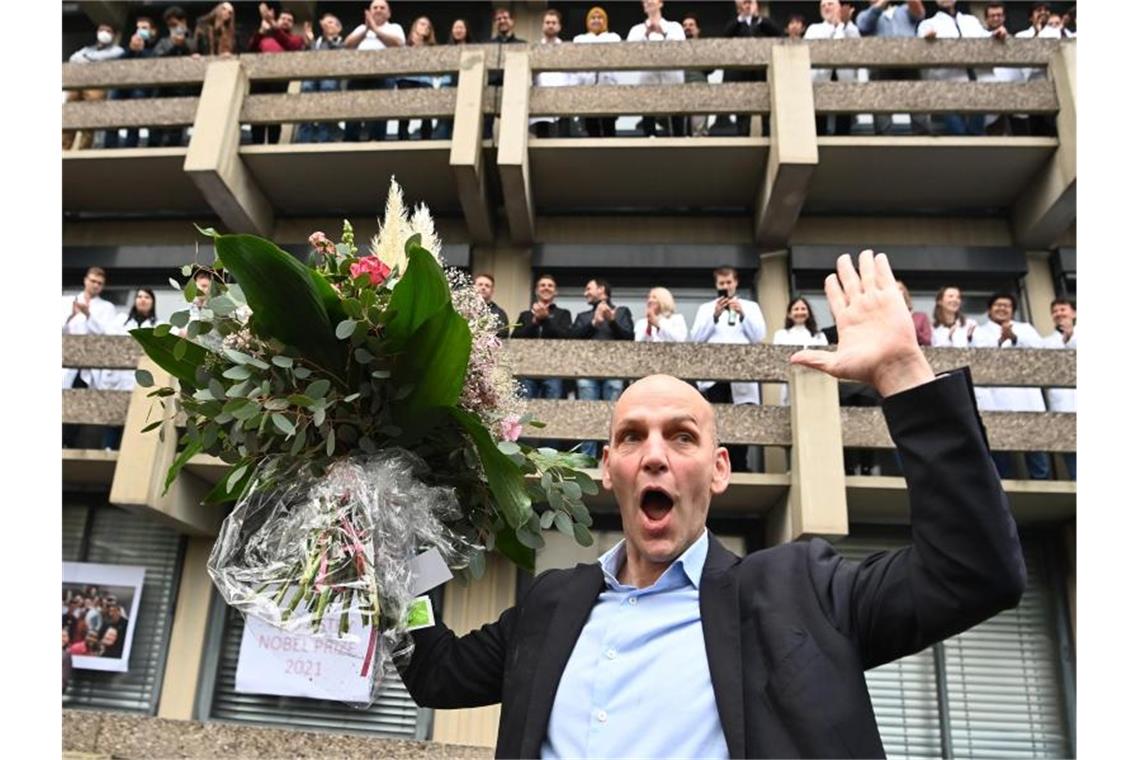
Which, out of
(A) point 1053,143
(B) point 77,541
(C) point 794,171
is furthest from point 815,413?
(B) point 77,541

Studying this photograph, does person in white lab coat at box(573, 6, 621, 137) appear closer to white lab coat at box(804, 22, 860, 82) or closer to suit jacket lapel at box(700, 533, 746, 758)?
white lab coat at box(804, 22, 860, 82)

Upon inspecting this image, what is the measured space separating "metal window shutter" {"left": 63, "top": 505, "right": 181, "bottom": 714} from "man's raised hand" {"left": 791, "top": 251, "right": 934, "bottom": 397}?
9075 millimetres

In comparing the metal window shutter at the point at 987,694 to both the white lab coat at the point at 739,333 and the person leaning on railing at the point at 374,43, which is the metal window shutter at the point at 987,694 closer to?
the white lab coat at the point at 739,333

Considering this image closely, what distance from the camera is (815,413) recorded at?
791 cm

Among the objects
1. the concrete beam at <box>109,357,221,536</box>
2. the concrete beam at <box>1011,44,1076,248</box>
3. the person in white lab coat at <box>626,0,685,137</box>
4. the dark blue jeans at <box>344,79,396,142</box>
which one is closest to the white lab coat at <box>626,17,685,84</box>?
the person in white lab coat at <box>626,0,685,137</box>

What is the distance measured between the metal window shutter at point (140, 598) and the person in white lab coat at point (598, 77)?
22.9 feet

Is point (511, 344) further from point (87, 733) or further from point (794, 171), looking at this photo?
point (87, 733)

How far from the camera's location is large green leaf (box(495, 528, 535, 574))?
2602 mm

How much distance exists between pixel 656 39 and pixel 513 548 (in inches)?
367

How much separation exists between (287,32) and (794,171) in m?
7.26

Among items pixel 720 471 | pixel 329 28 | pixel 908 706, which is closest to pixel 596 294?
pixel 908 706

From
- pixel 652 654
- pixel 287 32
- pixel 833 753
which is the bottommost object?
pixel 833 753

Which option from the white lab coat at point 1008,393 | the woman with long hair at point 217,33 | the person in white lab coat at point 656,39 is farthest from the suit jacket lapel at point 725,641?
the woman with long hair at point 217,33

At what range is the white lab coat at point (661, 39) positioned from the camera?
34.3 feet
